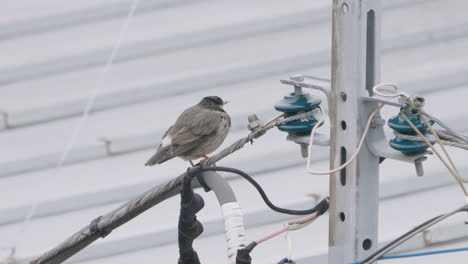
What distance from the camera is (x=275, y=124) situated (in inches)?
178

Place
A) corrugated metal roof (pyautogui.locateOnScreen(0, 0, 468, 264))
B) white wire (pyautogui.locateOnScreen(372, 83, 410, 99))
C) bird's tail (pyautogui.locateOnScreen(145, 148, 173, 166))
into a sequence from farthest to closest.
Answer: corrugated metal roof (pyautogui.locateOnScreen(0, 0, 468, 264)) → bird's tail (pyautogui.locateOnScreen(145, 148, 173, 166)) → white wire (pyautogui.locateOnScreen(372, 83, 410, 99))

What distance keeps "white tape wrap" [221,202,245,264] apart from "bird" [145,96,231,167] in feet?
6.06

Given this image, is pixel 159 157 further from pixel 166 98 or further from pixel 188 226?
pixel 166 98

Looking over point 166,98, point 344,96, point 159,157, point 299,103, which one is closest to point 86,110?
point 166,98

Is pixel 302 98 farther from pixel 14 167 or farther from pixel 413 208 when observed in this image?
pixel 14 167

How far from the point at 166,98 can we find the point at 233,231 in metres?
3.91

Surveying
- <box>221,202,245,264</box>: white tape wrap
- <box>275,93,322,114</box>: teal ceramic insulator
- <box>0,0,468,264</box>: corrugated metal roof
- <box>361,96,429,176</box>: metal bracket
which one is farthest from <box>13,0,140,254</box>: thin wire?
<box>361,96,429,176</box>: metal bracket

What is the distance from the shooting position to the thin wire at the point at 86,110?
7.53 m

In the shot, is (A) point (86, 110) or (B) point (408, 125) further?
(A) point (86, 110)

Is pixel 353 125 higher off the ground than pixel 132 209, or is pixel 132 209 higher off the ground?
pixel 353 125

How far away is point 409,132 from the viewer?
157 inches

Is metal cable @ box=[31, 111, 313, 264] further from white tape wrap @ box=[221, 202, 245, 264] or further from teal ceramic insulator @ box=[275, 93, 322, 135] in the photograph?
white tape wrap @ box=[221, 202, 245, 264]

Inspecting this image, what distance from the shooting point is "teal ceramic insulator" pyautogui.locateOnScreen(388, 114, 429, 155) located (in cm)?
396

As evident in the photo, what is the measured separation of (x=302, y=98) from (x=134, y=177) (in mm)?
3149
